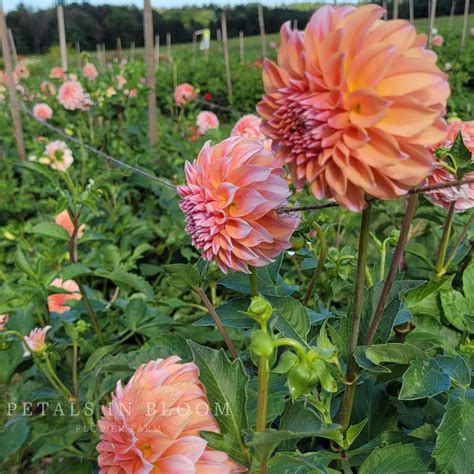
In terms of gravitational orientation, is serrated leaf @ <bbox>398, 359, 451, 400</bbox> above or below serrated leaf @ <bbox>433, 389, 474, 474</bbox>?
above

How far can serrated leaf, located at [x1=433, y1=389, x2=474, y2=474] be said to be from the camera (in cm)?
69

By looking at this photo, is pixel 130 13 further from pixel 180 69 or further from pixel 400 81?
pixel 400 81

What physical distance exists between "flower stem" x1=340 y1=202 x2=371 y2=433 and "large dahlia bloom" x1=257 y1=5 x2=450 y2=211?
59 millimetres

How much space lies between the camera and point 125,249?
2.36 meters

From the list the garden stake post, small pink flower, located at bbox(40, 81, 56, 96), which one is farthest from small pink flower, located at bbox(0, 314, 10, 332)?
small pink flower, located at bbox(40, 81, 56, 96)

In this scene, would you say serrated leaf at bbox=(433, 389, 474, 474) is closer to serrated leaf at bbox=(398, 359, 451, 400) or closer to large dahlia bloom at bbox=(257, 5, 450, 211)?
serrated leaf at bbox=(398, 359, 451, 400)

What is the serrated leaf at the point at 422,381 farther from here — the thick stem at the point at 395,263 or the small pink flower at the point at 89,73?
the small pink flower at the point at 89,73

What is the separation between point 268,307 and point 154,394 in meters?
0.18

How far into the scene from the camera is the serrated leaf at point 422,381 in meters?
0.69

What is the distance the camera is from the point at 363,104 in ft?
1.66

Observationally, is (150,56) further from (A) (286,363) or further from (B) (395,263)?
(A) (286,363)

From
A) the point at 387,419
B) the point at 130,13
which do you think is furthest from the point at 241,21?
the point at 387,419

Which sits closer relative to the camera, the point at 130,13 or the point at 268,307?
the point at 268,307

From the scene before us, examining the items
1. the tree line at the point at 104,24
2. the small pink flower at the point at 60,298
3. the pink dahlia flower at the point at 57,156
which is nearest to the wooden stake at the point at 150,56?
the pink dahlia flower at the point at 57,156
